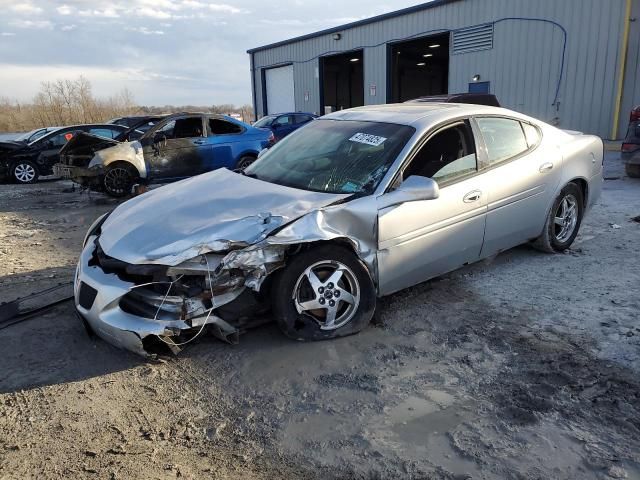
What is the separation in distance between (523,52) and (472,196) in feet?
47.6

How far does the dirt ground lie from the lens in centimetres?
251

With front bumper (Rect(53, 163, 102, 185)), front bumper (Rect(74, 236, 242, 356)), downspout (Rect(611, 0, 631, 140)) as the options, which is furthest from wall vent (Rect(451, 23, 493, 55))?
front bumper (Rect(74, 236, 242, 356))

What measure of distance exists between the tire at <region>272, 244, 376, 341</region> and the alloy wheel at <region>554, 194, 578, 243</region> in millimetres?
2605

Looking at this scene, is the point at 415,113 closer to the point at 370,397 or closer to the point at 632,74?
the point at 370,397

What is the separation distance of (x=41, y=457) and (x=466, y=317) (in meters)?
2.94

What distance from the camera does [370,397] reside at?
9.94ft

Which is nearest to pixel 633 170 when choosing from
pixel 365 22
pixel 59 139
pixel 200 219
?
pixel 200 219

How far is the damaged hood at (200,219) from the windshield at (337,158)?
0.20 m

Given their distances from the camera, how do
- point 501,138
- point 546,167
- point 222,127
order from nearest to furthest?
point 501,138 → point 546,167 → point 222,127

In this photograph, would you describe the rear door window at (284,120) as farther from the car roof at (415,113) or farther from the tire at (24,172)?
the car roof at (415,113)

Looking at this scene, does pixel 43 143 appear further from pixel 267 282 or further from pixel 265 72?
pixel 265 72

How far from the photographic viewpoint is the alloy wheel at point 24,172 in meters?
12.7

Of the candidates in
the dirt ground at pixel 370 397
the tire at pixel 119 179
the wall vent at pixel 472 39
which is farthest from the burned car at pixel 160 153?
the wall vent at pixel 472 39

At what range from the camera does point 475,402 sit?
116 inches
